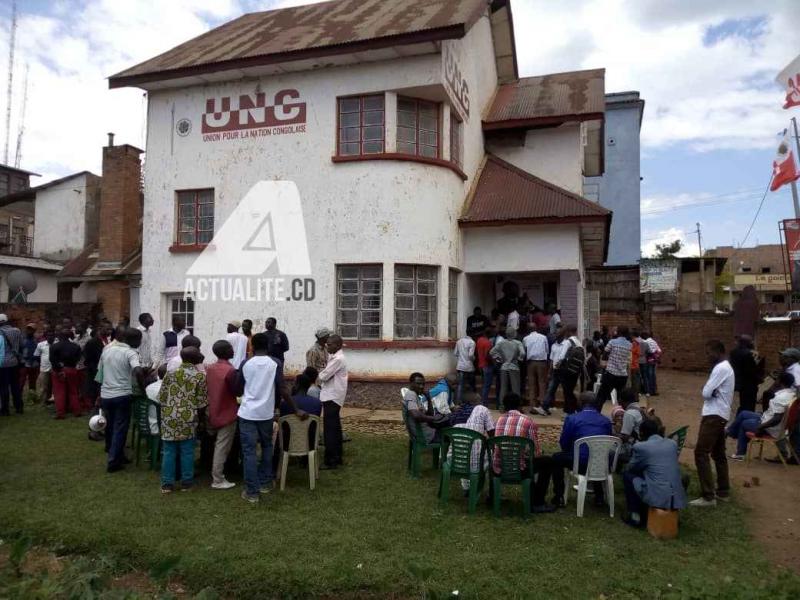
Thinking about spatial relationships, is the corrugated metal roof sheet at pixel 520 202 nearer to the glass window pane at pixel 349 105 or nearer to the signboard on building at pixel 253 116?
the glass window pane at pixel 349 105

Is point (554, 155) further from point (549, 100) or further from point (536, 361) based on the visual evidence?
point (536, 361)

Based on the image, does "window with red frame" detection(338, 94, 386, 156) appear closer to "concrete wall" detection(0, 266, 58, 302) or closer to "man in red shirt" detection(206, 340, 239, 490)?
"man in red shirt" detection(206, 340, 239, 490)

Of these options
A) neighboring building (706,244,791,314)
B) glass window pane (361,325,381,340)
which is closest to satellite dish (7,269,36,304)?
glass window pane (361,325,381,340)

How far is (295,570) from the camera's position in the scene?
4676 millimetres

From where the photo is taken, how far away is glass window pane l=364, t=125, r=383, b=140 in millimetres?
12242

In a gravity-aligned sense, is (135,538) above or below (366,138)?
below

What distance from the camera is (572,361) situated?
10.5 m

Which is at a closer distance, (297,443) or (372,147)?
(297,443)

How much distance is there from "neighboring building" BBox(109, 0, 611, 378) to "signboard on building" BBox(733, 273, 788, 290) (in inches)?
1764

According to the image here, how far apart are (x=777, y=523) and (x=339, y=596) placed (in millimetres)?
4736

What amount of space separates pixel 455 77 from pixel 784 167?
415 inches

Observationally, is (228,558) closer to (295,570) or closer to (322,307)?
(295,570)

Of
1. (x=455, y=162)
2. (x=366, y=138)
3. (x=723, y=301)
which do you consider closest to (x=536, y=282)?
(x=455, y=162)

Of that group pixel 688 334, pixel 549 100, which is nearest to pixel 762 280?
pixel 688 334
